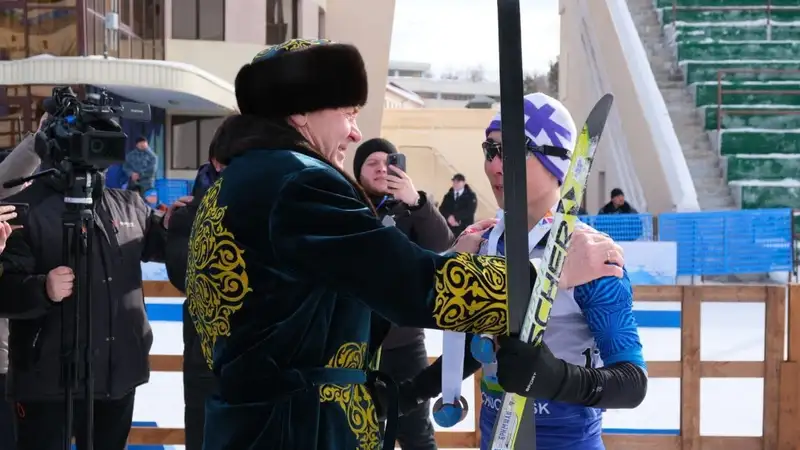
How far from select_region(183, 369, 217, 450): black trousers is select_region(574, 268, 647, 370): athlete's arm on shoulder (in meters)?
2.19

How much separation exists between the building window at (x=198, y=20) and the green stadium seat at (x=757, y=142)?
1444cm

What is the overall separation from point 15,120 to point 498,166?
17.2 m

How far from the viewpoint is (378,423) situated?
1.86 m

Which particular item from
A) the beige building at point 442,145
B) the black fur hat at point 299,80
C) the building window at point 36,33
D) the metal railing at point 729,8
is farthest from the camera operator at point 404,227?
the beige building at point 442,145

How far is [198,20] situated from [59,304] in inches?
958

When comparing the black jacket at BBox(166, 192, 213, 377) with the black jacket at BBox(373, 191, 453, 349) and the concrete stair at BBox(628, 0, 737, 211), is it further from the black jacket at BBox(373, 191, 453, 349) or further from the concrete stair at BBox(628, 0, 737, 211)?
the concrete stair at BBox(628, 0, 737, 211)

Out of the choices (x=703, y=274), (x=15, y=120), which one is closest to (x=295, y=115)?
(x=703, y=274)

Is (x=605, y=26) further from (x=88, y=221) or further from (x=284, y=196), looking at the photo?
(x=284, y=196)

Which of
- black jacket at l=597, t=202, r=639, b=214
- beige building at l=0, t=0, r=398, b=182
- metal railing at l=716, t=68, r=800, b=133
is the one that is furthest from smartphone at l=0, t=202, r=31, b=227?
metal railing at l=716, t=68, r=800, b=133

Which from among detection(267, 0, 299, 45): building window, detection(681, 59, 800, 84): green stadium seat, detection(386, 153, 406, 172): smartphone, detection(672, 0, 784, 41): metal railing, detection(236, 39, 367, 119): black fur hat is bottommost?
detection(386, 153, 406, 172): smartphone

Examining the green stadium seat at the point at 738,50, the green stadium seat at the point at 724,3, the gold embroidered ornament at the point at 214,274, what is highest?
the green stadium seat at the point at 724,3

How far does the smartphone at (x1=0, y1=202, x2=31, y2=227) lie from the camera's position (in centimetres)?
357

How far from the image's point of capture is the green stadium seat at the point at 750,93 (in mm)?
18797

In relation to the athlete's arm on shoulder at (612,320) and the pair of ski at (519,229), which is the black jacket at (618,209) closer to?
the athlete's arm on shoulder at (612,320)
